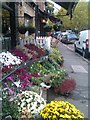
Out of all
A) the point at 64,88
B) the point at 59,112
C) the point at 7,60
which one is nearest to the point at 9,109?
the point at 59,112

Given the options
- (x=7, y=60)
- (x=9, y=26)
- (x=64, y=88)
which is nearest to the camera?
(x=7, y=60)

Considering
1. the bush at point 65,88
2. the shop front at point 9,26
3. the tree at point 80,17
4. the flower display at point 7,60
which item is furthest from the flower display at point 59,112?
the tree at point 80,17

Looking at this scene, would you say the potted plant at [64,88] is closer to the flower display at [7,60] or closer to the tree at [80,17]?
the flower display at [7,60]

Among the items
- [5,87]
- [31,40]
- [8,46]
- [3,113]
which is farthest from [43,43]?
[3,113]

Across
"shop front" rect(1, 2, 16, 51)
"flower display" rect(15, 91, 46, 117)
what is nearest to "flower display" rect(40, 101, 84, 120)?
"flower display" rect(15, 91, 46, 117)

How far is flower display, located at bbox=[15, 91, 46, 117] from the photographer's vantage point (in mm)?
4860

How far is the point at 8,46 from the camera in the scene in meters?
13.2

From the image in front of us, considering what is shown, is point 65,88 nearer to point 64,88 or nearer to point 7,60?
point 64,88

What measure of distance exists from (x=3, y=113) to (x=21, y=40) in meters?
9.90

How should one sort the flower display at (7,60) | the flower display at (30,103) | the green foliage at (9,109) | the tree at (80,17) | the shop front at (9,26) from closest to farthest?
the green foliage at (9,109)
the flower display at (30,103)
the flower display at (7,60)
the shop front at (9,26)
the tree at (80,17)

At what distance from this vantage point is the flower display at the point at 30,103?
486cm

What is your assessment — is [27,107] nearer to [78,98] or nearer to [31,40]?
[78,98]

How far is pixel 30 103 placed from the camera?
4965 millimetres

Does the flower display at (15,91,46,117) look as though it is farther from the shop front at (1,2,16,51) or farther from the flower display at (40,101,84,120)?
the shop front at (1,2,16,51)
